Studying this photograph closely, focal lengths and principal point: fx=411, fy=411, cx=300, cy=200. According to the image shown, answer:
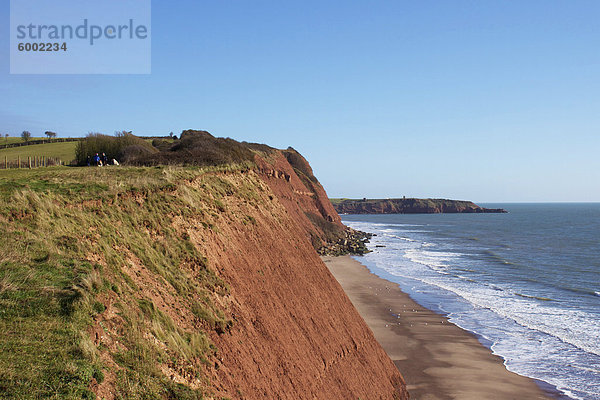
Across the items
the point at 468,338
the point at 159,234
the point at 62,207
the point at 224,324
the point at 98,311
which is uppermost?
the point at 62,207

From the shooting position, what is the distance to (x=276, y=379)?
13.5 meters

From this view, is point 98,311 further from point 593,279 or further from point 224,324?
point 593,279

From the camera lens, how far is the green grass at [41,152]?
51406 millimetres

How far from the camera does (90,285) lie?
30.4 ft

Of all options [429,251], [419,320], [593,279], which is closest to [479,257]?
[429,251]

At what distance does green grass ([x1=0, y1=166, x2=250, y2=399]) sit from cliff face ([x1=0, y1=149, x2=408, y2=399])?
3cm

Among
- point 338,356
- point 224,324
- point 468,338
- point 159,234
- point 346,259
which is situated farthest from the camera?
point 346,259

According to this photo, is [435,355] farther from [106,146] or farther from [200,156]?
[106,146]

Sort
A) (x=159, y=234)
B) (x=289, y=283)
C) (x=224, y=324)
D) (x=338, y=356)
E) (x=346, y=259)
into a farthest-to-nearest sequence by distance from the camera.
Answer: (x=346, y=259), (x=289, y=283), (x=338, y=356), (x=159, y=234), (x=224, y=324)

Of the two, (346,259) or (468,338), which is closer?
(468,338)

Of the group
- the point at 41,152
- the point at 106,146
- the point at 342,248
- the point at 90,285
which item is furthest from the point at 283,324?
the point at 342,248

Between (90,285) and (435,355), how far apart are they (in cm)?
2480

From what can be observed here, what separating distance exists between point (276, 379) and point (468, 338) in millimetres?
22294

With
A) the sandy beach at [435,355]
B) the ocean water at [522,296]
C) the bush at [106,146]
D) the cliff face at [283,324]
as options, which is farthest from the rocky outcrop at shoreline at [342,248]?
the cliff face at [283,324]
